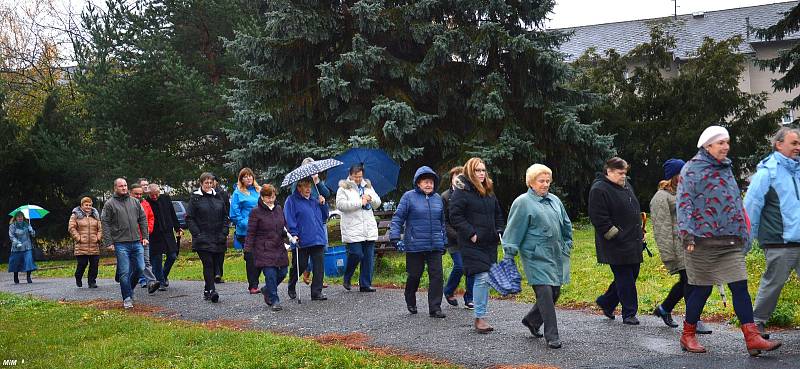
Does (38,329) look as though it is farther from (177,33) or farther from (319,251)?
(177,33)

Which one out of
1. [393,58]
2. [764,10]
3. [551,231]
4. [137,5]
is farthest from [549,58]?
[764,10]

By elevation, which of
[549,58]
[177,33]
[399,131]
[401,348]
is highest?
[177,33]

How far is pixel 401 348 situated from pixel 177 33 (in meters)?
24.9

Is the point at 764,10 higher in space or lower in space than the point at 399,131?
higher

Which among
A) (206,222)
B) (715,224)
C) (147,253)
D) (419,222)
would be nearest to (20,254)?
(147,253)

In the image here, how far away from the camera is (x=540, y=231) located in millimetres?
7531

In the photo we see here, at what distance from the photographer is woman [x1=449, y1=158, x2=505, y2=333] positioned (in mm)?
8258

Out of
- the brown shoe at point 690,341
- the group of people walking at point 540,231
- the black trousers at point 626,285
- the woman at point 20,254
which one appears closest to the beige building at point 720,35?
the woman at point 20,254

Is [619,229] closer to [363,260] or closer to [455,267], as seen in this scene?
[455,267]

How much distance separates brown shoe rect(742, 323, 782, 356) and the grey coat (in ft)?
4.76

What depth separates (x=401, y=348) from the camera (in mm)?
7711

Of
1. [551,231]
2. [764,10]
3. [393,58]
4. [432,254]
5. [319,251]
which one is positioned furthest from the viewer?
[764,10]

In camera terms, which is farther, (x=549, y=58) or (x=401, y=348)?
(x=549, y=58)

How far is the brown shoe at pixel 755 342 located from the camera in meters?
6.46
